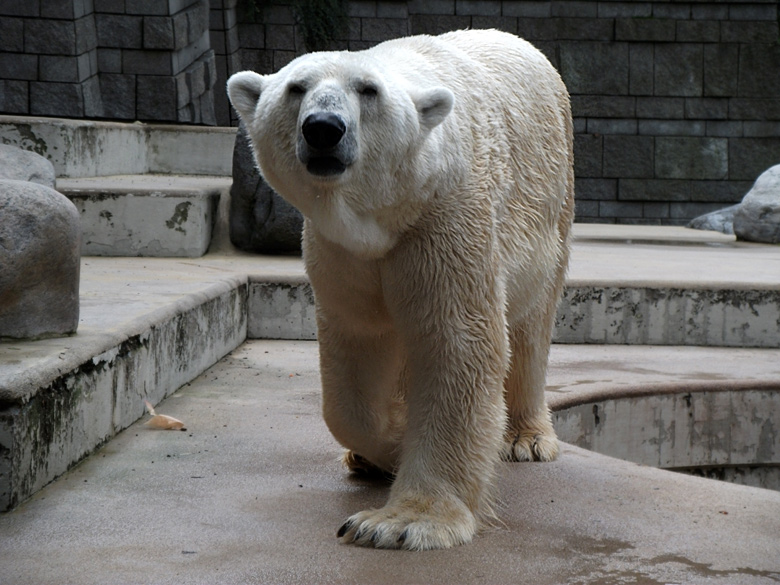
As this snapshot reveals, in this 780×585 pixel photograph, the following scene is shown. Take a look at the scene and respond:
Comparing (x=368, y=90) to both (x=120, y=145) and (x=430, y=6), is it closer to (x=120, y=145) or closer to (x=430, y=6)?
(x=120, y=145)

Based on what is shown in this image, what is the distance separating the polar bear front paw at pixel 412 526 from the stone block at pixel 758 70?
37.7 ft

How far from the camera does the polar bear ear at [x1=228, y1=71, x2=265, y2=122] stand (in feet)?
7.56

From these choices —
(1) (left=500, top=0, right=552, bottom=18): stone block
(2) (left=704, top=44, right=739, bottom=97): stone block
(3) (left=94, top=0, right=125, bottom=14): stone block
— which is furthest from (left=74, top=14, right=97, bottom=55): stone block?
(2) (left=704, top=44, right=739, bottom=97): stone block

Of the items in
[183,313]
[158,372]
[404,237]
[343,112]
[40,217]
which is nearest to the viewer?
[343,112]

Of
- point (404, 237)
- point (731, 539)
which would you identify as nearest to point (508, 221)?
point (404, 237)

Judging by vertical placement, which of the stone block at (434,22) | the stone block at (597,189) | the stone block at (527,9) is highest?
the stone block at (527,9)

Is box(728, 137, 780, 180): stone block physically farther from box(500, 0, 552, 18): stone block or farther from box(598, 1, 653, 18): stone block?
box(500, 0, 552, 18): stone block

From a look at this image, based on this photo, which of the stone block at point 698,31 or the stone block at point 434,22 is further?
the stone block at point 698,31

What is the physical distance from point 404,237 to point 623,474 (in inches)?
43.6

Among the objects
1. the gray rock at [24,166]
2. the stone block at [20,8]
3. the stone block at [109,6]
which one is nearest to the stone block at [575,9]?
the stone block at [109,6]

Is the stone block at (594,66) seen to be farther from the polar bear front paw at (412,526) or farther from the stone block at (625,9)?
the polar bear front paw at (412,526)

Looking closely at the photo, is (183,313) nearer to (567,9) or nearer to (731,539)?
(731,539)

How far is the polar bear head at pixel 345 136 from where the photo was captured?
2.10 m

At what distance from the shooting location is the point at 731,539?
2426mm
